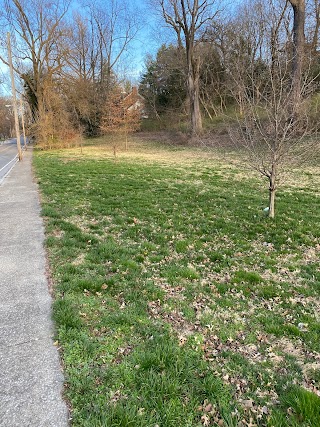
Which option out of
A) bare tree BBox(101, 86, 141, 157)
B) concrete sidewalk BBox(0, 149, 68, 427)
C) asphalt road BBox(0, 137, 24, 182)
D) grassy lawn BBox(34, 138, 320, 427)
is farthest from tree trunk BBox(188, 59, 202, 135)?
concrete sidewalk BBox(0, 149, 68, 427)

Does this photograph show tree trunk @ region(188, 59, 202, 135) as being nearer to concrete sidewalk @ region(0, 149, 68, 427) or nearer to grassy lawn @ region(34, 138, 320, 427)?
grassy lawn @ region(34, 138, 320, 427)

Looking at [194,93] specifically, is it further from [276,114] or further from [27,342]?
[27,342]

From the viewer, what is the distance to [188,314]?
3.05m

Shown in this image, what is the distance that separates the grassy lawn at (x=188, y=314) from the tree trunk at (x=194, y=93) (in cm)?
1917

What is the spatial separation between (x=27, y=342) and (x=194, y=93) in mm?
24631

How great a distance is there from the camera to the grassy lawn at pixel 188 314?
6.53ft

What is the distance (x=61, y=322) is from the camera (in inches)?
110

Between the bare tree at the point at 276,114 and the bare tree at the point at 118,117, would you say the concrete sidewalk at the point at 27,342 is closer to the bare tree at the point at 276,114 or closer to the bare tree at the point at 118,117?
the bare tree at the point at 276,114

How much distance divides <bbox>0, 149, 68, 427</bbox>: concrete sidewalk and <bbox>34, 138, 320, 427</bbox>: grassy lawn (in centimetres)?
12

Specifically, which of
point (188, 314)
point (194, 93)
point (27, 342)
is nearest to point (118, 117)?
point (194, 93)

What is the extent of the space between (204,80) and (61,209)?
2837 centimetres

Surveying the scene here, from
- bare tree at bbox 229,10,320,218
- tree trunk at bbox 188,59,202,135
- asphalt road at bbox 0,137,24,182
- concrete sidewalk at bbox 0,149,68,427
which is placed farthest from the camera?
tree trunk at bbox 188,59,202,135

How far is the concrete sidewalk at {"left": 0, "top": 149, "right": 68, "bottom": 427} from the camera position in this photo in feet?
6.28

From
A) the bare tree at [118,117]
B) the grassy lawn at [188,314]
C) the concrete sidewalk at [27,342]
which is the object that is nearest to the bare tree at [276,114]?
the grassy lawn at [188,314]
